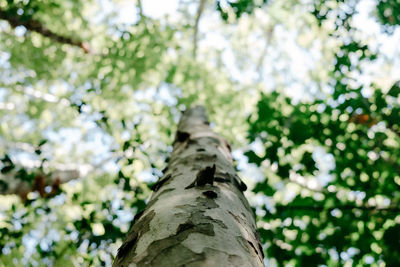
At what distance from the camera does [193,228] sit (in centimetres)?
89

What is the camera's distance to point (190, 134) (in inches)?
96.7

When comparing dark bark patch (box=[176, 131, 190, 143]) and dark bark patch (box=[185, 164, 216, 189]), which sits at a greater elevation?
dark bark patch (box=[176, 131, 190, 143])

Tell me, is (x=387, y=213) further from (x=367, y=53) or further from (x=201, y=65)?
(x=201, y=65)

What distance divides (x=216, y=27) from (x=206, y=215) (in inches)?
363

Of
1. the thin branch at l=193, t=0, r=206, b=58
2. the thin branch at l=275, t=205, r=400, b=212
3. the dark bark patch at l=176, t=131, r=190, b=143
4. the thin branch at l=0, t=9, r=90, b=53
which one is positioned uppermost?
the thin branch at l=193, t=0, r=206, b=58

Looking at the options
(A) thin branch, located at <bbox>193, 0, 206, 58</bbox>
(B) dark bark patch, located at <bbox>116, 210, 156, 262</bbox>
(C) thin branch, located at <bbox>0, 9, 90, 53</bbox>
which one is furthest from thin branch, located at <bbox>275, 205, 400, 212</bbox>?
(C) thin branch, located at <bbox>0, 9, 90, 53</bbox>

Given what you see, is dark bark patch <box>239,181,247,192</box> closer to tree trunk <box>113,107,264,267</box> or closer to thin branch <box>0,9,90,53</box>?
tree trunk <box>113,107,264,267</box>

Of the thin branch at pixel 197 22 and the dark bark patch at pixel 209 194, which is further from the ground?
the thin branch at pixel 197 22

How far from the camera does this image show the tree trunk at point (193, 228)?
768 mm

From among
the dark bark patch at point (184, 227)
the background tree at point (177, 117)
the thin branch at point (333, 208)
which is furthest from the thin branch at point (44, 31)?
the dark bark patch at point (184, 227)

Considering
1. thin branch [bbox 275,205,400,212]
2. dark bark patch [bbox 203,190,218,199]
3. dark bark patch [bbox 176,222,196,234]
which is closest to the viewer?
dark bark patch [bbox 176,222,196,234]

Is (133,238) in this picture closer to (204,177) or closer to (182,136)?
(204,177)

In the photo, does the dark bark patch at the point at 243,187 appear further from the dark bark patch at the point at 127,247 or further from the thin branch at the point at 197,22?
the thin branch at the point at 197,22

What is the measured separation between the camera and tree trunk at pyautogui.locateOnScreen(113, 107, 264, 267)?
768mm
